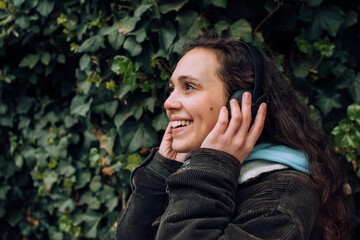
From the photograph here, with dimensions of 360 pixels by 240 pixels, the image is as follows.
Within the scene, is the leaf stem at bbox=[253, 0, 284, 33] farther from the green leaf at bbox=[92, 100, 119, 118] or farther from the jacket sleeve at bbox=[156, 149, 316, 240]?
the jacket sleeve at bbox=[156, 149, 316, 240]

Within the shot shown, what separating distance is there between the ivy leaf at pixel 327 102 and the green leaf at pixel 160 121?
884mm

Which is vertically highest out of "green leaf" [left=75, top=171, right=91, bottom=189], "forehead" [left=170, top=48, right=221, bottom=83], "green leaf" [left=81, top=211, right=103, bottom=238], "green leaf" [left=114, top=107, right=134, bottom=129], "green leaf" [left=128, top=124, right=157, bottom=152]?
"forehead" [left=170, top=48, right=221, bottom=83]

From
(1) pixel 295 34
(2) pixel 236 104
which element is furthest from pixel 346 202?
(1) pixel 295 34

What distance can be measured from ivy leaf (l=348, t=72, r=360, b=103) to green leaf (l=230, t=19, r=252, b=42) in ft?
2.23

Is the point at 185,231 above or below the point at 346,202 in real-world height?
above

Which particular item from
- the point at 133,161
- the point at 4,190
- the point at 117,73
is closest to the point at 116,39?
the point at 117,73

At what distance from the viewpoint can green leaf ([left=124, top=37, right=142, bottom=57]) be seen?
2.14 metres

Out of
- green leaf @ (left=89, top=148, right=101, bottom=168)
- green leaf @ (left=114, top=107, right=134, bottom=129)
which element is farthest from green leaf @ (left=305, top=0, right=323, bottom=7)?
green leaf @ (left=89, top=148, right=101, bottom=168)

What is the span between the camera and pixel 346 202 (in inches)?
64.7

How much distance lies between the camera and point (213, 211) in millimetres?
1215

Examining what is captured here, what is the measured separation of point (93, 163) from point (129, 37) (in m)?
0.92

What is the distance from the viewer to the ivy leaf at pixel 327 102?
2.14 m

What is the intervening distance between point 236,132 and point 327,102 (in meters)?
1.00

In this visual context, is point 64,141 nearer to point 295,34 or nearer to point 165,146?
point 165,146
